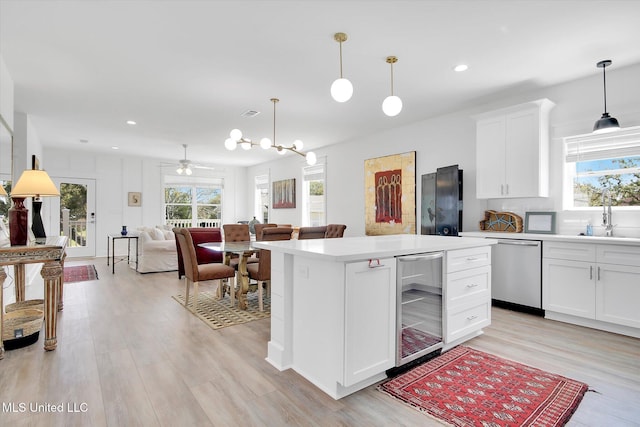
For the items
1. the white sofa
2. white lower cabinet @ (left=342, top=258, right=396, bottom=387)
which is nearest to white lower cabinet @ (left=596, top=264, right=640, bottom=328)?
white lower cabinet @ (left=342, top=258, right=396, bottom=387)

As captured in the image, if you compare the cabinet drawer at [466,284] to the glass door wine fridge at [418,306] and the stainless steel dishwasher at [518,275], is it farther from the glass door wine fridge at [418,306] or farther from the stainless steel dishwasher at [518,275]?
the stainless steel dishwasher at [518,275]

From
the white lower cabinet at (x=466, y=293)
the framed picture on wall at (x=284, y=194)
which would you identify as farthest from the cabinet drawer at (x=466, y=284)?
the framed picture on wall at (x=284, y=194)

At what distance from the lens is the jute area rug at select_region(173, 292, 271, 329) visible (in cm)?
344

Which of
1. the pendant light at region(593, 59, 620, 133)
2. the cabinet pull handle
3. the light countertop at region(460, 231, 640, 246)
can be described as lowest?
the cabinet pull handle

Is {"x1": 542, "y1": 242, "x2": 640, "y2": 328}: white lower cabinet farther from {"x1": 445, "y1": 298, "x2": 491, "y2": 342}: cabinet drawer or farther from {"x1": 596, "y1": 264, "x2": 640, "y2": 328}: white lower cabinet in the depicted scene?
{"x1": 445, "y1": 298, "x2": 491, "y2": 342}: cabinet drawer

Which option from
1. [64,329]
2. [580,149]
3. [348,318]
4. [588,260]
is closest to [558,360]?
[588,260]

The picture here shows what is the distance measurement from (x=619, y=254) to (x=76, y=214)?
33.4 feet

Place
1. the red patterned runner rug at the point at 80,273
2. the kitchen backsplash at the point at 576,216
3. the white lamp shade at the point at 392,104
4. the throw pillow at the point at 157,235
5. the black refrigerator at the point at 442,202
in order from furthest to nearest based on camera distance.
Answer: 1. the throw pillow at the point at 157,235
2. the red patterned runner rug at the point at 80,273
3. the black refrigerator at the point at 442,202
4. the kitchen backsplash at the point at 576,216
5. the white lamp shade at the point at 392,104

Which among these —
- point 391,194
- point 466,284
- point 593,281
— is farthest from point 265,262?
point 593,281

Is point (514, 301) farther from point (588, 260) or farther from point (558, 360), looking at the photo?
point (558, 360)

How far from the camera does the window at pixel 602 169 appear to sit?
3424 millimetres

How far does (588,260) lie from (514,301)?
89 centimetres

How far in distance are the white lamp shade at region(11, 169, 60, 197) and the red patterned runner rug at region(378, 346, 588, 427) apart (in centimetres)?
315

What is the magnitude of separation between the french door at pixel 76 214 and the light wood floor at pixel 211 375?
18.0 feet
